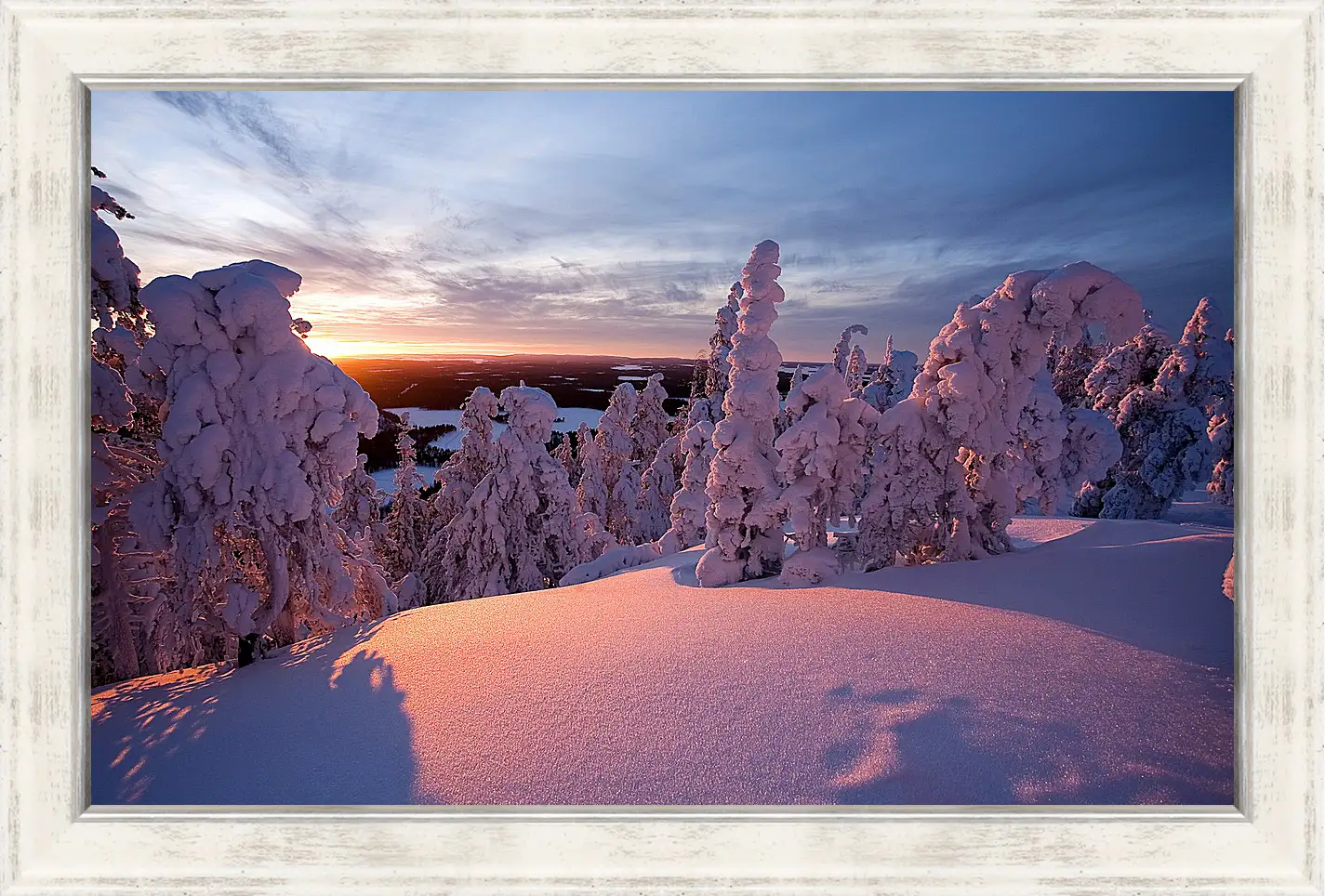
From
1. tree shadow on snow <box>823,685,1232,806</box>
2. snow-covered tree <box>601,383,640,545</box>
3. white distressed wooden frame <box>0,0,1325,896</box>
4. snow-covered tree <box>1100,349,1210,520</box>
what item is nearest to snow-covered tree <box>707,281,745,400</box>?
snow-covered tree <box>601,383,640,545</box>

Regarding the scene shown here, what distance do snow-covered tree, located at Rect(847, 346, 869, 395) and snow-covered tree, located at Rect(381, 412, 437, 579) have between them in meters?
16.9

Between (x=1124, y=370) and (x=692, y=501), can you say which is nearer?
(x=692, y=501)

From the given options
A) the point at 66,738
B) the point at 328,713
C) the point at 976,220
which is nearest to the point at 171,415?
the point at 66,738

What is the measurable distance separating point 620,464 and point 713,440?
1339 centimetres

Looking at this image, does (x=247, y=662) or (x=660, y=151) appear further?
(x=247, y=662)

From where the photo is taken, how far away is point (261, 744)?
309 centimetres

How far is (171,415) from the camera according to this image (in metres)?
4.38

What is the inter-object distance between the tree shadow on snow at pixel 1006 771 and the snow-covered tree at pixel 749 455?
16.7 ft

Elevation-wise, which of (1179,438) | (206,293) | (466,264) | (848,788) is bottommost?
(848,788)

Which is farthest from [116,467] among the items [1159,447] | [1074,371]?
[1074,371]

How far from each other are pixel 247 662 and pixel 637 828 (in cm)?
439

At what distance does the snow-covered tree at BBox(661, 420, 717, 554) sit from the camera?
499 inches

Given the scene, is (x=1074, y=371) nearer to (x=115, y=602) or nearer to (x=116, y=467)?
(x=116, y=467)

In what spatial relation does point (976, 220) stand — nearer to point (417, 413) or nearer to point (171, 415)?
point (171, 415)
